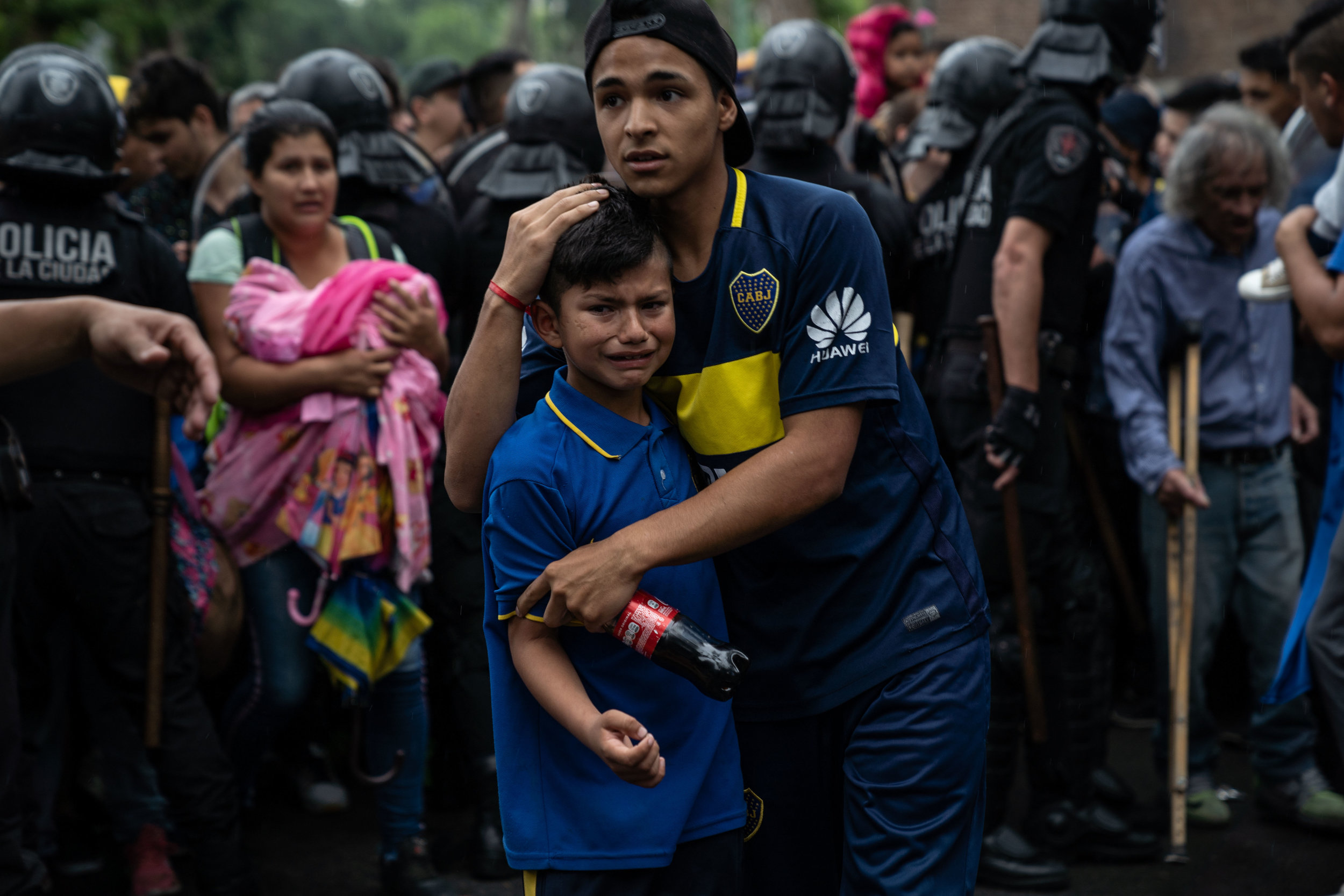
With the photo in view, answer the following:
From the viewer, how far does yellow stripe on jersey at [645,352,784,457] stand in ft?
7.52

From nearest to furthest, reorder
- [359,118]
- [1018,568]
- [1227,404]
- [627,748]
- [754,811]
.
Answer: [627,748] < [754,811] < [1018,568] < [1227,404] < [359,118]

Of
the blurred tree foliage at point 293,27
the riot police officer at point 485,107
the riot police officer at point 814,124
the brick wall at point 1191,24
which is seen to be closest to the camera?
the riot police officer at point 814,124

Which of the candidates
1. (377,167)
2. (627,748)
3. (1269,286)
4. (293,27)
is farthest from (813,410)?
(293,27)

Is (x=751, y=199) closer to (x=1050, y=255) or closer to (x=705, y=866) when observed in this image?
(x=705, y=866)

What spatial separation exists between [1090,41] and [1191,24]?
18541 mm

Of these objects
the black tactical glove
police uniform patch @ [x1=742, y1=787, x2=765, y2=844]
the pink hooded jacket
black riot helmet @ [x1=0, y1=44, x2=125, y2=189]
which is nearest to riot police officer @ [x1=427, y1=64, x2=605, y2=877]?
black riot helmet @ [x1=0, y1=44, x2=125, y2=189]

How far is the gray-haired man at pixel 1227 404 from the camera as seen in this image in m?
4.64

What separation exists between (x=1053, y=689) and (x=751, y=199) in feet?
8.66

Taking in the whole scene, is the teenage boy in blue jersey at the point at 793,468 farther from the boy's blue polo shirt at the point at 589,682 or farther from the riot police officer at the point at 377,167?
the riot police officer at the point at 377,167

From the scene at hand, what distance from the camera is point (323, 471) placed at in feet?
12.7

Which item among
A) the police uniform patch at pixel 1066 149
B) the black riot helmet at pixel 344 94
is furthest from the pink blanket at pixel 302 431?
the police uniform patch at pixel 1066 149

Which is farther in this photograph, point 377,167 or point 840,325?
point 377,167

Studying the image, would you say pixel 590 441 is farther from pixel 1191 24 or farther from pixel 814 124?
pixel 1191 24

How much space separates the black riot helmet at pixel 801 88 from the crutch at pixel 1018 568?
1.20m
